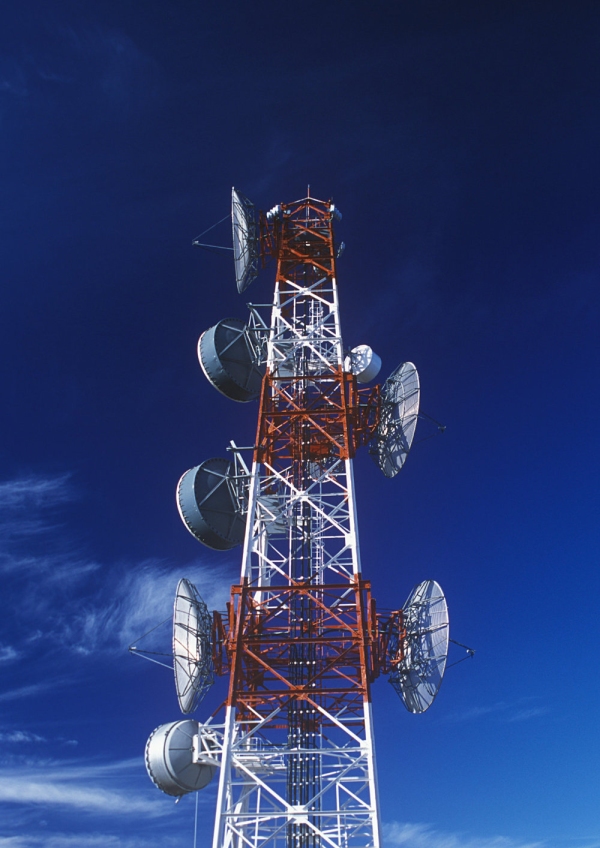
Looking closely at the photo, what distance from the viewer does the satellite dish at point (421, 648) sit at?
3216 cm

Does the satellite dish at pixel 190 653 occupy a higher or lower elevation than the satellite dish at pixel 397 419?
lower

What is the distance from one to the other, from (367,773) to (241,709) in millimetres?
6078

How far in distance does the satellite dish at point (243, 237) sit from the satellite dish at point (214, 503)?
13.2 metres

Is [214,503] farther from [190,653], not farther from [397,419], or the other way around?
[397,419]

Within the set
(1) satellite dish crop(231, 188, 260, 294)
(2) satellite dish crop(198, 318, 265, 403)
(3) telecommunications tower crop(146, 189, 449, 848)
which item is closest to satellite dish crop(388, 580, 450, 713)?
(3) telecommunications tower crop(146, 189, 449, 848)

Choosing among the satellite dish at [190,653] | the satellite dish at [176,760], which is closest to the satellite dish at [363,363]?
the satellite dish at [190,653]

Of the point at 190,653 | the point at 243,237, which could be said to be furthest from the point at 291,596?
the point at 243,237

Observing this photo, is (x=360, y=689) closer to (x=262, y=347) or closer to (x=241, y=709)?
(x=241, y=709)

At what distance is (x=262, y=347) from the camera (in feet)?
143

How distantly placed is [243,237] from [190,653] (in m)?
25.2

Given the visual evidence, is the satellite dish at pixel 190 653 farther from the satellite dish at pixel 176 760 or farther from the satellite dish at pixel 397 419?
the satellite dish at pixel 397 419

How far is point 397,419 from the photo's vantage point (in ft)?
129

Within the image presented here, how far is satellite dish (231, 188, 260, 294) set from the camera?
149 feet

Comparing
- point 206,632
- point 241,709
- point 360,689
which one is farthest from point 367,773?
point 206,632
